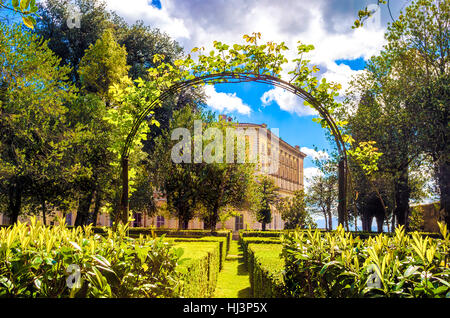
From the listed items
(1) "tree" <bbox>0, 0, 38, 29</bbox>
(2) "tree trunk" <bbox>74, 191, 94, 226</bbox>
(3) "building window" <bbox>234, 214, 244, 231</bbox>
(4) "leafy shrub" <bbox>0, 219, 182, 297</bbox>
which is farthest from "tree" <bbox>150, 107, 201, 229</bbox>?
(1) "tree" <bbox>0, 0, 38, 29</bbox>

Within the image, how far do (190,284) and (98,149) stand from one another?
16.9 meters

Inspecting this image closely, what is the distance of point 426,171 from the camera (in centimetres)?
1998

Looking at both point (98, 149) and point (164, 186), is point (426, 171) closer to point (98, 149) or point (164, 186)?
point (164, 186)

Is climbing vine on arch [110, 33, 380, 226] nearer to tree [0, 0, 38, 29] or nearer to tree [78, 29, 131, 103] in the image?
tree [0, 0, 38, 29]

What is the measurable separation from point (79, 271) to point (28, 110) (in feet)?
47.9

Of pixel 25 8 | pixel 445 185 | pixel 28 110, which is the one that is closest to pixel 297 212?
pixel 445 185

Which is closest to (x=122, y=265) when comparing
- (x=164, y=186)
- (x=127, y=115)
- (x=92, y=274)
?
(x=92, y=274)

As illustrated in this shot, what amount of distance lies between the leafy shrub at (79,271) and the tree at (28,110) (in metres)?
12.9

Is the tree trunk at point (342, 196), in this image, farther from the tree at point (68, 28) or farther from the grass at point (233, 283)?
the tree at point (68, 28)

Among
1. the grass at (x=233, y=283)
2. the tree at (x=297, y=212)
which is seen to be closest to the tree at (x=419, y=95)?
the grass at (x=233, y=283)

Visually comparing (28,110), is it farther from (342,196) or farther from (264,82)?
(342,196)

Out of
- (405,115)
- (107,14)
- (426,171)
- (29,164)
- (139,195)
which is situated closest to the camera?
(29,164)

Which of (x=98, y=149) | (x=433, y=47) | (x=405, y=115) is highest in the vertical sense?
(x=433, y=47)

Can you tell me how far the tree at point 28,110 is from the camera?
15195 mm
